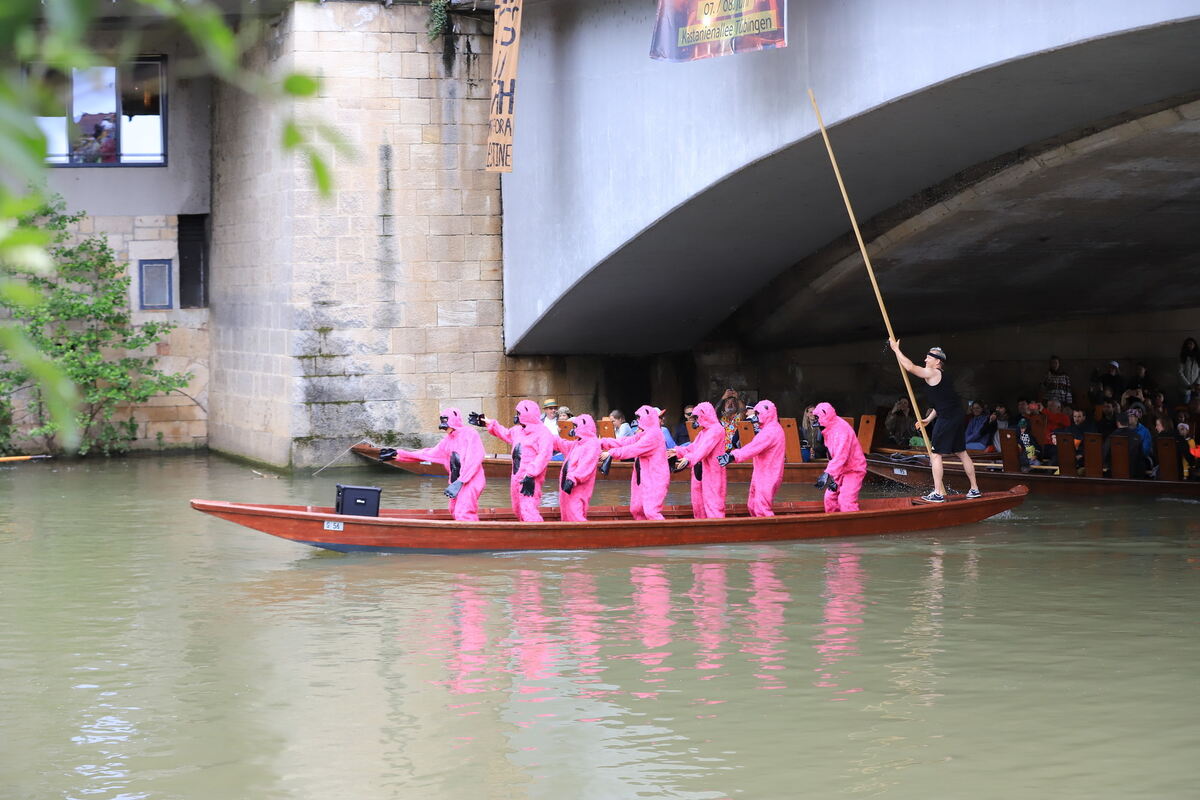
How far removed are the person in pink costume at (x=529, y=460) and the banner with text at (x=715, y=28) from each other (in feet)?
10.0

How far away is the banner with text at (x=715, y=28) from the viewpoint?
420 inches

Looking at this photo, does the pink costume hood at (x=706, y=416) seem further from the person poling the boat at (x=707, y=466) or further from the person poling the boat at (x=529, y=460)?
the person poling the boat at (x=529, y=460)

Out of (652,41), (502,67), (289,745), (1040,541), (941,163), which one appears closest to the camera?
(289,745)

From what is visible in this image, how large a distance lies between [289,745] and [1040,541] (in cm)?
670

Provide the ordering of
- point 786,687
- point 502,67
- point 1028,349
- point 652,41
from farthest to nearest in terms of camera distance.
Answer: point 1028,349 < point 502,67 < point 652,41 < point 786,687

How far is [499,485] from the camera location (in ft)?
48.7

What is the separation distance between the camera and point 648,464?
11.1m

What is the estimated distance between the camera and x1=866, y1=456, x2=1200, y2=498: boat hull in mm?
12992

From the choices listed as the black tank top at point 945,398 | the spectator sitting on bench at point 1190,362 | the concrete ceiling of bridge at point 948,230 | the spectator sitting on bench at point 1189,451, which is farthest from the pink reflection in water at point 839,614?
the spectator sitting on bench at point 1190,362

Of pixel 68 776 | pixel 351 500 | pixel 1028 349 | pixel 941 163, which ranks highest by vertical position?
pixel 941 163

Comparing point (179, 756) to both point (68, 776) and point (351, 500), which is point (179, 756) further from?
point (351, 500)

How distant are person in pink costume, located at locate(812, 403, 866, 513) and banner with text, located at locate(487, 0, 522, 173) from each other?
422 cm

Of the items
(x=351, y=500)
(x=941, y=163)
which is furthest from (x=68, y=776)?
(x=941, y=163)

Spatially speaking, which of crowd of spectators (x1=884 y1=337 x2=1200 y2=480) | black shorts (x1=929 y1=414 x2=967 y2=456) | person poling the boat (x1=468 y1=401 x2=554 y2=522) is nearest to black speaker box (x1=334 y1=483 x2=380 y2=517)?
person poling the boat (x1=468 y1=401 x2=554 y2=522)
